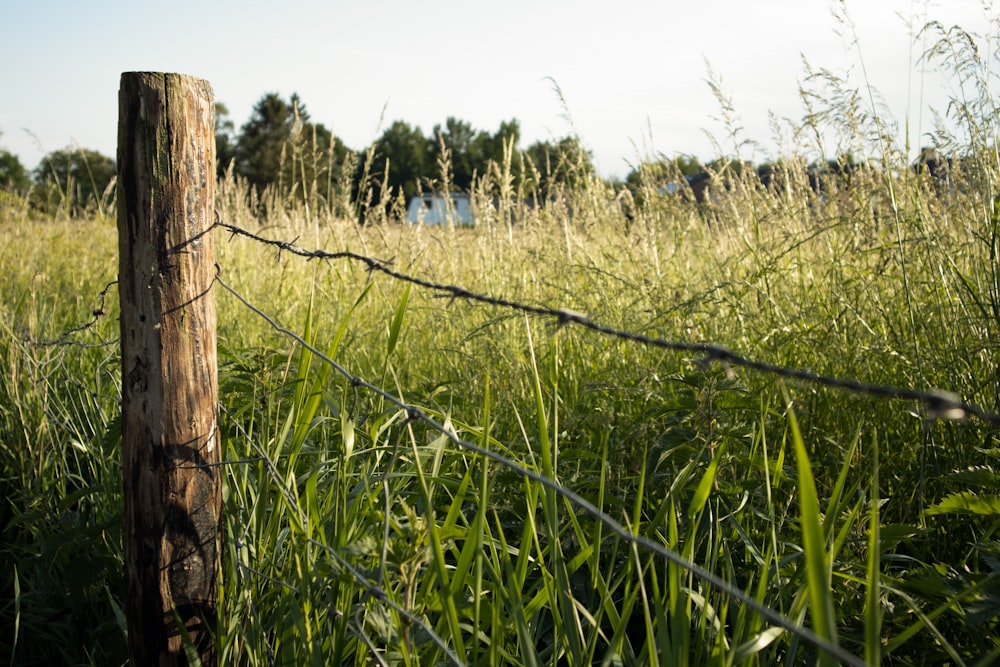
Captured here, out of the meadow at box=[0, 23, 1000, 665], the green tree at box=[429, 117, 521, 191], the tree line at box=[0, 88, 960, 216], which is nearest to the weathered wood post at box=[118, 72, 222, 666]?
the meadow at box=[0, 23, 1000, 665]

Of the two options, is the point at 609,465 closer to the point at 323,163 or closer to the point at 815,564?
the point at 815,564

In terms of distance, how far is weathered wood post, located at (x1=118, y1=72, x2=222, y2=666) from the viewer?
170 cm

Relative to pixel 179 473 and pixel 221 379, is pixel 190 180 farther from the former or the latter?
pixel 221 379

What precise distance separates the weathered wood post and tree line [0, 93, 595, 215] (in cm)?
246

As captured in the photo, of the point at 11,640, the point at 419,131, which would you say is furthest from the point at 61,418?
the point at 419,131

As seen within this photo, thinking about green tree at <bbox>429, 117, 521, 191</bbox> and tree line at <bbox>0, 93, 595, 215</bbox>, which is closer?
tree line at <bbox>0, 93, 595, 215</bbox>

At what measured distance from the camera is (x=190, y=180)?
174 cm

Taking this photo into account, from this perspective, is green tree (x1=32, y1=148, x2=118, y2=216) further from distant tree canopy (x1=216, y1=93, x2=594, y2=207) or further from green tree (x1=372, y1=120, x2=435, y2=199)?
green tree (x1=372, y1=120, x2=435, y2=199)

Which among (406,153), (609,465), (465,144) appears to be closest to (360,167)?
(609,465)

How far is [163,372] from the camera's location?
1709 millimetres

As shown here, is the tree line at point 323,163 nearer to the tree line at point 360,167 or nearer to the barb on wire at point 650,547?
the tree line at point 360,167

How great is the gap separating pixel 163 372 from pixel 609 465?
136cm

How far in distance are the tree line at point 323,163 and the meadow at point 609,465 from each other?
399mm

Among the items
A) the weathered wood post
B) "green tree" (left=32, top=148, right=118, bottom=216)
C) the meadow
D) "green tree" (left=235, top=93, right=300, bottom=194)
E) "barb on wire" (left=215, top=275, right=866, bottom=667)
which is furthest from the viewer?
"green tree" (left=235, top=93, right=300, bottom=194)
